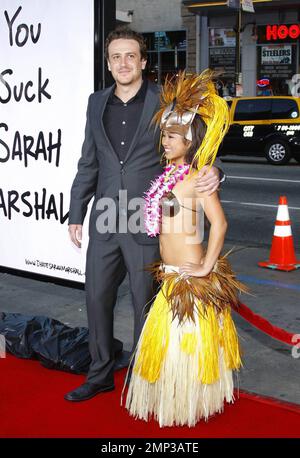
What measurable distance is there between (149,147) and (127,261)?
0.67 meters

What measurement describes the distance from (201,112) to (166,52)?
27020 mm

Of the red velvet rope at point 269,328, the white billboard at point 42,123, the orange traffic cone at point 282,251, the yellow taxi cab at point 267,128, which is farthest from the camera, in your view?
the yellow taxi cab at point 267,128

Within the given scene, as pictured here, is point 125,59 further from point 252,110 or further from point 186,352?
point 252,110

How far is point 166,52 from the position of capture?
2981 cm

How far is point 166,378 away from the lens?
12.1 feet

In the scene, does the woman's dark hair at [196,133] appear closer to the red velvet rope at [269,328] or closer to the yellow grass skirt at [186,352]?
the yellow grass skirt at [186,352]

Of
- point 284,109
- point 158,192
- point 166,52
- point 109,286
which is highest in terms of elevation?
point 166,52

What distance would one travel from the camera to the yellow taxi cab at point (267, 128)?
1741 cm

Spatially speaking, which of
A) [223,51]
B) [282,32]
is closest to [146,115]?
[282,32]

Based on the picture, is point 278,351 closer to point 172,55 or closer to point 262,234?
point 262,234

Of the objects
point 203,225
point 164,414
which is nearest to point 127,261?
point 203,225

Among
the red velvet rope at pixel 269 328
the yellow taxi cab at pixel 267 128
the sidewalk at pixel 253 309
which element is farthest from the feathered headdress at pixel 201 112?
the yellow taxi cab at pixel 267 128
